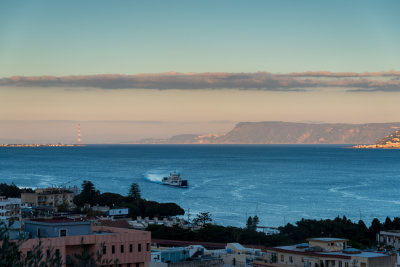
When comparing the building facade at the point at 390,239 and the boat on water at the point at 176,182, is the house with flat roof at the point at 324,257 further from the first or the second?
the boat on water at the point at 176,182

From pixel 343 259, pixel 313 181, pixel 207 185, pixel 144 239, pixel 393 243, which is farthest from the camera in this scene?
pixel 313 181

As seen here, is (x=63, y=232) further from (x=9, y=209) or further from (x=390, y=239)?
(x=9, y=209)

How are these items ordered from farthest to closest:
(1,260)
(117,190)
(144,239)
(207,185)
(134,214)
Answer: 1. (207,185)
2. (117,190)
3. (134,214)
4. (144,239)
5. (1,260)

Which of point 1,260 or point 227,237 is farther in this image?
point 227,237

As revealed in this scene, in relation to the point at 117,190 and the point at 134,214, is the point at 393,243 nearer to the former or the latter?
the point at 134,214

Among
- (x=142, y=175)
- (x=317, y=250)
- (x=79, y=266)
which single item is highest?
(x=79, y=266)

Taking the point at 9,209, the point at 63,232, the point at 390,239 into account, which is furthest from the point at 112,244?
the point at 9,209

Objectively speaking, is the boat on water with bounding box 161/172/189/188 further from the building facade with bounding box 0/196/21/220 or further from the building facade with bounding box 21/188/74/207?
the building facade with bounding box 0/196/21/220

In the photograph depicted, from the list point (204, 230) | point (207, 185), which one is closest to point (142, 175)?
point (207, 185)
